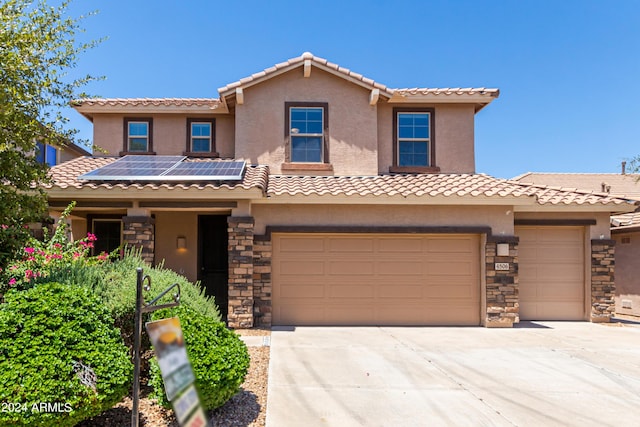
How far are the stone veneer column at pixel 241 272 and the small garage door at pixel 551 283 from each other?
6903 millimetres

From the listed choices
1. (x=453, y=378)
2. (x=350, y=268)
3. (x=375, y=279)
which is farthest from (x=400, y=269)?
(x=453, y=378)

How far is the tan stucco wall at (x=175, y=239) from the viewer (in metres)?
11.7

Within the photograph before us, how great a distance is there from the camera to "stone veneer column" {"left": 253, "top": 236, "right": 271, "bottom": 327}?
382 inches

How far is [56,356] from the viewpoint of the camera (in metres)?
3.71

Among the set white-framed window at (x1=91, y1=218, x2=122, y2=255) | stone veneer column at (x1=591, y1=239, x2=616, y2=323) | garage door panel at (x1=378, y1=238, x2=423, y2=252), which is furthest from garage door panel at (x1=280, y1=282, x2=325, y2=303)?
stone veneer column at (x1=591, y1=239, x2=616, y2=323)

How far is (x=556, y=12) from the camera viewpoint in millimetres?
13469

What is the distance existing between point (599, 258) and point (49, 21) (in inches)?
488

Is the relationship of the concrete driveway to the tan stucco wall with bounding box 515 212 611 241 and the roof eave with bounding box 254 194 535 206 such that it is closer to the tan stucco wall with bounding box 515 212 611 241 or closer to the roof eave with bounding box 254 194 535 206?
the tan stucco wall with bounding box 515 212 611 241

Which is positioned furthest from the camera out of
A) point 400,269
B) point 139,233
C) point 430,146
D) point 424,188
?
point 430,146

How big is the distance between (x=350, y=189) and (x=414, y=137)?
3.66m

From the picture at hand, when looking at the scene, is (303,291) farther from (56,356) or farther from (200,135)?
(56,356)

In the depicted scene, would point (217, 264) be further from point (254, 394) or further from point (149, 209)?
point (254, 394)

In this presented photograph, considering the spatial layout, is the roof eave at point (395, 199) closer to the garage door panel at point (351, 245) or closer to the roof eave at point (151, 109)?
the garage door panel at point (351, 245)

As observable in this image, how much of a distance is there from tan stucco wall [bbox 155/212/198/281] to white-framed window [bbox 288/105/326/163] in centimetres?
343
